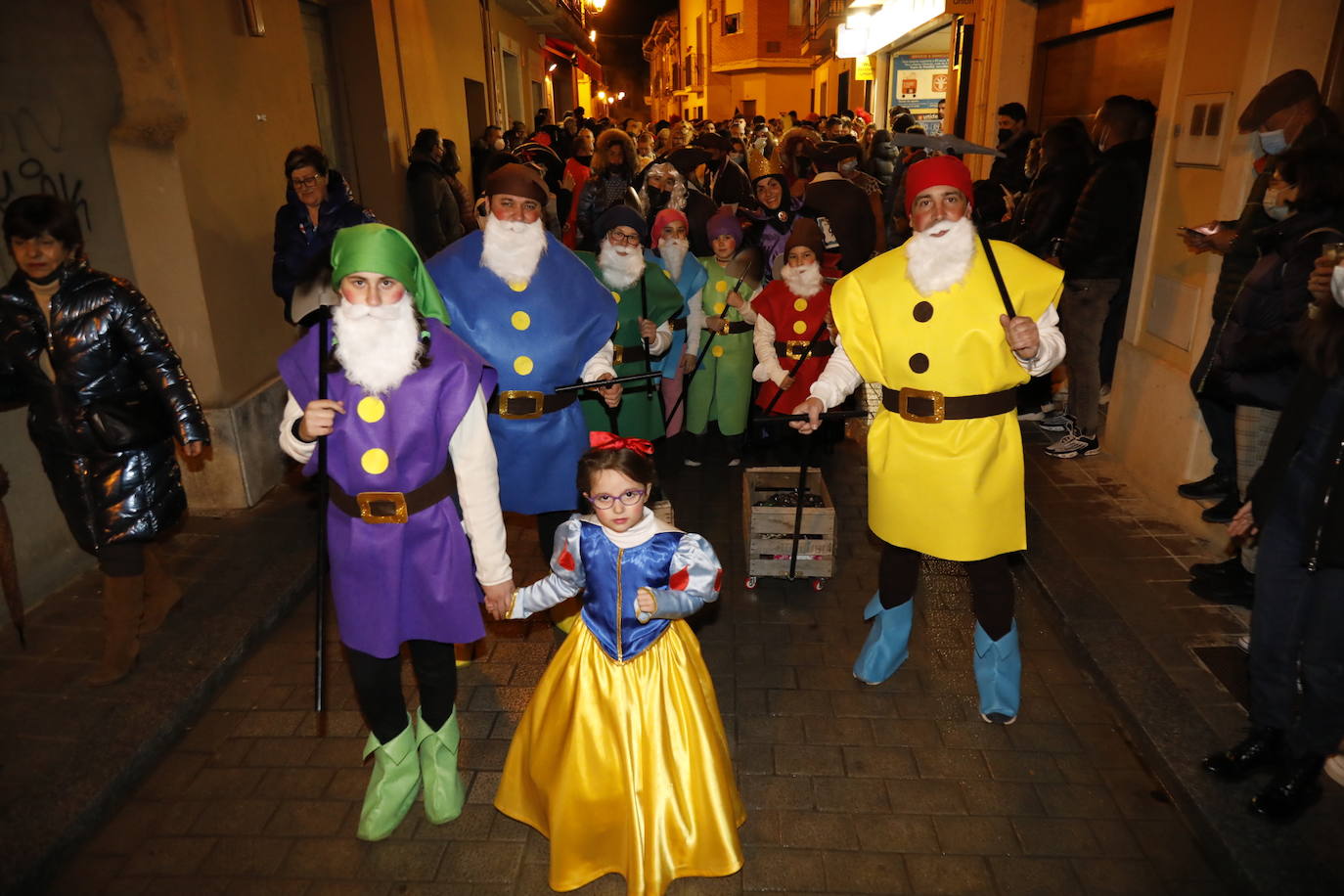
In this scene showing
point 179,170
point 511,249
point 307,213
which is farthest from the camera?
point 307,213

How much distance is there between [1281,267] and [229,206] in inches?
238

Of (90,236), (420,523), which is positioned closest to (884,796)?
(420,523)

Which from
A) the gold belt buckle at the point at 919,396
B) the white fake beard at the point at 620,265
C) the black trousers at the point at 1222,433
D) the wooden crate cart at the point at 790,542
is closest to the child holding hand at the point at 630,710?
the gold belt buckle at the point at 919,396

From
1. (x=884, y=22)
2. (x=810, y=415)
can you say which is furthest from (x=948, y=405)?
(x=884, y=22)

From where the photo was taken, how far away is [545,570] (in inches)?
217

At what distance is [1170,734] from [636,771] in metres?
2.29

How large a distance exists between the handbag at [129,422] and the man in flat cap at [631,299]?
2.13 meters

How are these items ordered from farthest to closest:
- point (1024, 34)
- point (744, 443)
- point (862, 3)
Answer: point (862, 3), point (1024, 34), point (744, 443)

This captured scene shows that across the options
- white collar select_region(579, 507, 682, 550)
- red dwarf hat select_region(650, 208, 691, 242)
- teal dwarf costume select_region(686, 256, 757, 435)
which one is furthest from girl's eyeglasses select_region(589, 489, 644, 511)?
teal dwarf costume select_region(686, 256, 757, 435)

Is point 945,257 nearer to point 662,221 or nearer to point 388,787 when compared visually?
point 388,787

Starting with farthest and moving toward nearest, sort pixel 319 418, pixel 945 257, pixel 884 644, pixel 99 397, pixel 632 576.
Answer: pixel 884 644 < pixel 99 397 < pixel 945 257 < pixel 632 576 < pixel 319 418

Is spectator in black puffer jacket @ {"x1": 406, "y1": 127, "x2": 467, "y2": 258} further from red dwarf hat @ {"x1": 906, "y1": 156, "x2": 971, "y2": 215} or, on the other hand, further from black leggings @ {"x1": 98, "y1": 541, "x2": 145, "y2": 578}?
red dwarf hat @ {"x1": 906, "y1": 156, "x2": 971, "y2": 215}

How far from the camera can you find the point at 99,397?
4016 millimetres

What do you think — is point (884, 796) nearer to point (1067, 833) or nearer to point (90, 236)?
point (1067, 833)
